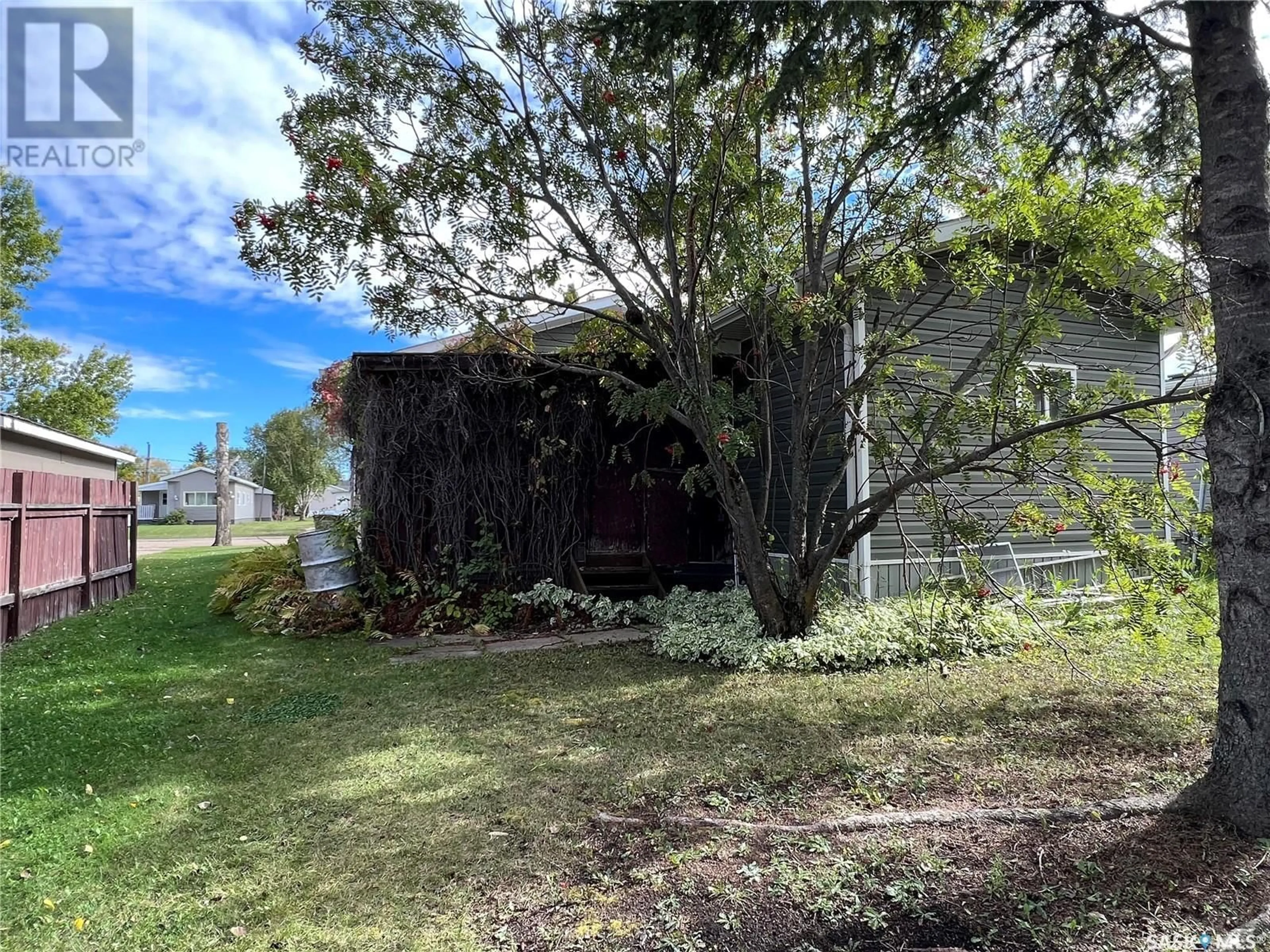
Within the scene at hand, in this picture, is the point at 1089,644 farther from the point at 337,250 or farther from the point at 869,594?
the point at 337,250

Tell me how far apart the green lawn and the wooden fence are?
1281cm

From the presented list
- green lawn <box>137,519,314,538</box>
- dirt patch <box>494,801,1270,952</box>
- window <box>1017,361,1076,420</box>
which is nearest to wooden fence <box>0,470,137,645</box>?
dirt patch <box>494,801,1270,952</box>

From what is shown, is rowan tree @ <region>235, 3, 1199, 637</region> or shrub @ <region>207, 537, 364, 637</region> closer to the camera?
rowan tree @ <region>235, 3, 1199, 637</region>

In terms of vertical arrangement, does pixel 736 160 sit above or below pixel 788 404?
above

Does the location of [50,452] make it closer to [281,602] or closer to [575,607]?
[281,602]

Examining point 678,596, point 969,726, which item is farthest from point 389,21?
point 969,726

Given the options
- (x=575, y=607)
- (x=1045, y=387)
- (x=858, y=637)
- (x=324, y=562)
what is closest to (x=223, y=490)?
(x=324, y=562)

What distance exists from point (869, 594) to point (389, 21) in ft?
21.9

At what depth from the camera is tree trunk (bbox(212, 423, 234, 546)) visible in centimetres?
1845

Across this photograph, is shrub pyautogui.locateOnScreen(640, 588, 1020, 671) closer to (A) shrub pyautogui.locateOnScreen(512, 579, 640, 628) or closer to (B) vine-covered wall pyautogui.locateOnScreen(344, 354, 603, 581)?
(A) shrub pyautogui.locateOnScreen(512, 579, 640, 628)

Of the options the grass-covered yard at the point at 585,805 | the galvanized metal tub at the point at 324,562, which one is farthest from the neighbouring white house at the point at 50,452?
the grass-covered yard at the point at 585,805

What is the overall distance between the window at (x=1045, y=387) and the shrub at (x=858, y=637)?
1.45m

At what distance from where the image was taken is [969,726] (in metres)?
3.77

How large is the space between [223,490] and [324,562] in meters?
14.5
